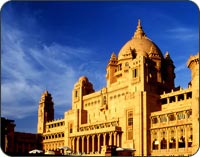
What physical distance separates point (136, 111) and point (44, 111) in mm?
34895

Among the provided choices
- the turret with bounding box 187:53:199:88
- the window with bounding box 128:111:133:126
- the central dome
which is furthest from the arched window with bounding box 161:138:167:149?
the central dome

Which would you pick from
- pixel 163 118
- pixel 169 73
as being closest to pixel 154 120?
pixel 163 118

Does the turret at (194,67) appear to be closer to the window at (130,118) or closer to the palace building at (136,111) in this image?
the palace building at (136,111)

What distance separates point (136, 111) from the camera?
64375 mm

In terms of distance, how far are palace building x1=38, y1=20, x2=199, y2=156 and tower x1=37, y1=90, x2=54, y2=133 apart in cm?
296

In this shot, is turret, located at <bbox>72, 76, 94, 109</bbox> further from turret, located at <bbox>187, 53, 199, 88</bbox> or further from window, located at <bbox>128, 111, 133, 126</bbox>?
turret, located at <bbox>187, 53, 199, 88</bbox>

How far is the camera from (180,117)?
59.9 metres

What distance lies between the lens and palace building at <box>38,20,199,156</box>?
2330 inches

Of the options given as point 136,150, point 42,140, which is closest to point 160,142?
point 136,150

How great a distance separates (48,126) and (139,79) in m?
32.0

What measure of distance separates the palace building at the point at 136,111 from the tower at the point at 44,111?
117 inches

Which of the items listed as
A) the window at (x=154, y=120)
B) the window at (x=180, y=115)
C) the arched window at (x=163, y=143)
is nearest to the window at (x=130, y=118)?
the window at (x=154, y=120)

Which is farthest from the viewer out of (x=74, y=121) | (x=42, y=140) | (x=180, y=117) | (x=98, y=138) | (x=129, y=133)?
(x=42, y=140)

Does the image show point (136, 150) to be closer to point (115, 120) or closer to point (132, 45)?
point (115, 120)
